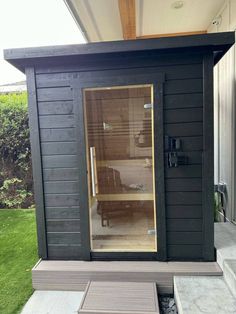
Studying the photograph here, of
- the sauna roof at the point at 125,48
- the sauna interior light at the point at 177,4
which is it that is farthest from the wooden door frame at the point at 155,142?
the sauna interior light at the point at 177,4

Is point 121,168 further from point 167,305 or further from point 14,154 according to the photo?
point 14,154

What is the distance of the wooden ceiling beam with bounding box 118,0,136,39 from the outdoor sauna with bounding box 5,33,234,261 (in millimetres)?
1453

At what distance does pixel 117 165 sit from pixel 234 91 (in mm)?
1892

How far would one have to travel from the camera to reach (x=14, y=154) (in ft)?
18.5

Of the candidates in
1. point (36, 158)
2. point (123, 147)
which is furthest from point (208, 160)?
point (36, 158)

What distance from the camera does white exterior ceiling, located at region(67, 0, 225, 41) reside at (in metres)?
3.61

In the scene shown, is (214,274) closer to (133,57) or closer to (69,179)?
(69,179)

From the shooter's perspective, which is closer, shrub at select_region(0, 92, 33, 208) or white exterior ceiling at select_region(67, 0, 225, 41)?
white exterior ceiling at select_region(67, 0, 225, 41)

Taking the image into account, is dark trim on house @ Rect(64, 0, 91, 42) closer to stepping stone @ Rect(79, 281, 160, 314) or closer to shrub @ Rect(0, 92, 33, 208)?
shrub @ Rect(0, 92, 33, 208)

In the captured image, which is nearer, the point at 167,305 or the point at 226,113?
the point at 167,305

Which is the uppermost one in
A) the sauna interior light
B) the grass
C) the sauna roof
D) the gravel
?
the sauna interior light

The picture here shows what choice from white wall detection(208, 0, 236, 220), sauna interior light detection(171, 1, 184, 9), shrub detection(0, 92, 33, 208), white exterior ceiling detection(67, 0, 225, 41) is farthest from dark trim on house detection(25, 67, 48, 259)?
shrub detection(0, 92, 33, 208)

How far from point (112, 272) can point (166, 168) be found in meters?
1.16

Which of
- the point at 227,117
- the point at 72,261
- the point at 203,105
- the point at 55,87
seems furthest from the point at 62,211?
the point at 227,117
